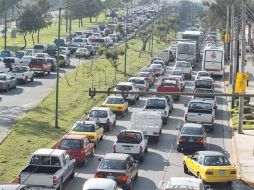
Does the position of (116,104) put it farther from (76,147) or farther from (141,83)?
(76,147)

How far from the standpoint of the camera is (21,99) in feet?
175

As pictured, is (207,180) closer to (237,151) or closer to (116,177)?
(116,177)

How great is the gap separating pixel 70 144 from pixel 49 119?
40.2 ft

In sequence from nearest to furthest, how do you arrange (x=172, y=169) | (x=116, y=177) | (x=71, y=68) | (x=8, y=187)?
(x=8, y=187)
(x=116, y=177)
(x=172, y=169)
(x=71, y=68)

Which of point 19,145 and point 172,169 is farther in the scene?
point 19,145

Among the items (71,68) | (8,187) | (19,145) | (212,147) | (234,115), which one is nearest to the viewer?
(8,187)

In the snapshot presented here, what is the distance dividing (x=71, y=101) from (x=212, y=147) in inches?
646

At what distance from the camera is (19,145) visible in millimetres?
36125

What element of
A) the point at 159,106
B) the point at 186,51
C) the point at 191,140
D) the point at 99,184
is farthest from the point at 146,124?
the point at 186,51

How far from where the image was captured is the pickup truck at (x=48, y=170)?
2639 centimetres

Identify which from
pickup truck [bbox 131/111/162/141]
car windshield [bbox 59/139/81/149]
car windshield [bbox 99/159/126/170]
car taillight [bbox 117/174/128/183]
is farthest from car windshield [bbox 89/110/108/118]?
car taillight [bbox 117/174/128/183]

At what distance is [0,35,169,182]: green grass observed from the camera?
109 feet

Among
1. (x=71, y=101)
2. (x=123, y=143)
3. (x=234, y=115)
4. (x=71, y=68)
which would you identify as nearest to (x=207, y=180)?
(x=123, y=143)

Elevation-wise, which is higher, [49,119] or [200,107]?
[200,107]
